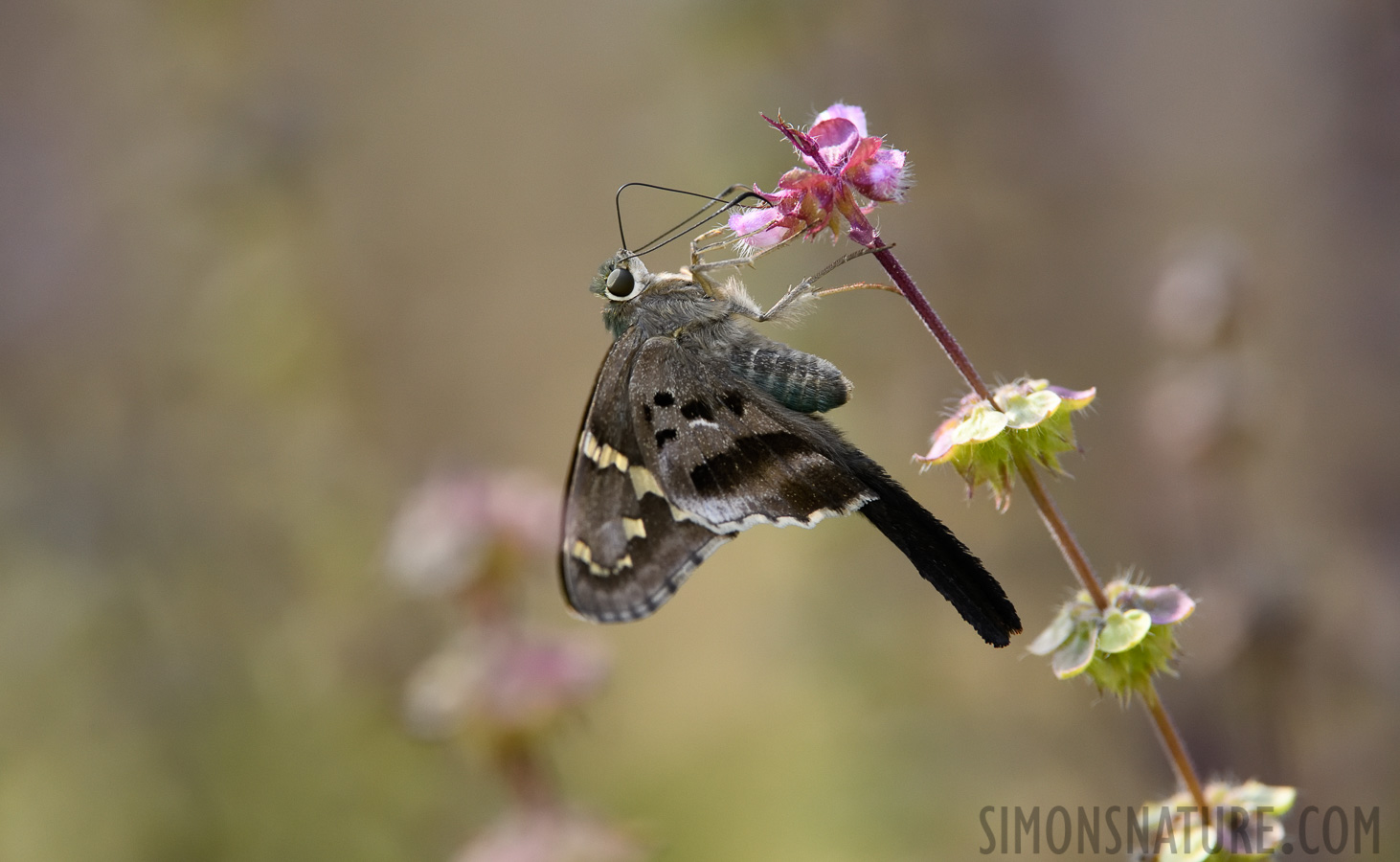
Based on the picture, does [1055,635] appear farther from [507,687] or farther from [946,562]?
[507,687]

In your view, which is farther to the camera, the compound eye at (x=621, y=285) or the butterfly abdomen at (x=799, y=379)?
the compound eye at (x=621, y=285)

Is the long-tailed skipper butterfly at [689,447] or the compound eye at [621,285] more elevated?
the compound eye at [621,285]

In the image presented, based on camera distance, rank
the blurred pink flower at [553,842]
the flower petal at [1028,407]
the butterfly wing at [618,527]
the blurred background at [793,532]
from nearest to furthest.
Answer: the flower petal at [1028,407] → the butterfly wing at [618,527] → the blurred pink flower at [553,842] → the blurred background at [793,532]

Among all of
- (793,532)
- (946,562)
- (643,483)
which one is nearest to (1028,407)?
(946,562)

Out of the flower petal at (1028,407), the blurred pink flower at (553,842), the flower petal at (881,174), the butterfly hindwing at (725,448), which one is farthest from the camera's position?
the blurred pink flower at (553,842)

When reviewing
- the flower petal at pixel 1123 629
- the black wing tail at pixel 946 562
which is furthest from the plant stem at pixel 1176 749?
the black wing tail at pixel 946 562

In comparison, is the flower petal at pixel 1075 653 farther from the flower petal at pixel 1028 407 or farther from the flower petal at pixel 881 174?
the flower petal at pixel 881 174

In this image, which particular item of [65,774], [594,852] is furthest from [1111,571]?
[65,774]
